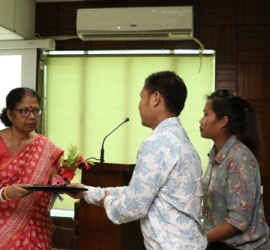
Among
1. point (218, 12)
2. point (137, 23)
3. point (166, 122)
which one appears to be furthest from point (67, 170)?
point (218, 12)

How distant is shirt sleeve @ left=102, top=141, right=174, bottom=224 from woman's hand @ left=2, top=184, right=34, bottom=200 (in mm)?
718

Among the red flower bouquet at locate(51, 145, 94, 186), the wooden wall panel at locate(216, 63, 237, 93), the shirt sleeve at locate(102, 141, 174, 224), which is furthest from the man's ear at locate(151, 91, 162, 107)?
the wooden wall panel at locate(216, 63, 237, 93)

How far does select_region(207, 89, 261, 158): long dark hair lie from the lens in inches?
86.5

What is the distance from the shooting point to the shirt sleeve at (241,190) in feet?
6.66

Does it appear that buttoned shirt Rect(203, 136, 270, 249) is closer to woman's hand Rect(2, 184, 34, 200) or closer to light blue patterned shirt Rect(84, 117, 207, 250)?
light blue patterned shirt Rect(84, 117, 207, 250)

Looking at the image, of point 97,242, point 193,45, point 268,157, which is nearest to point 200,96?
point 193,45

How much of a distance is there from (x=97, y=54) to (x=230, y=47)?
1.45 m

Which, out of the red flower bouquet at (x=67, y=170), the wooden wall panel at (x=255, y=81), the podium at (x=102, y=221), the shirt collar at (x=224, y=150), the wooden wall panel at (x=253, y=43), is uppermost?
the wooden wall panel at (x=253, y=43)

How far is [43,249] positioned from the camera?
8.00ft

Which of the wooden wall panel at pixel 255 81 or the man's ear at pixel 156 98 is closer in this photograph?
the man's ear at pixel 156 98

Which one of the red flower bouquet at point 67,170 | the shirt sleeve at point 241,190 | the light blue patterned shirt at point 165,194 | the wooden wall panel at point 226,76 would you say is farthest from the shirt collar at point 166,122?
the wooden wall panel at point 226,76

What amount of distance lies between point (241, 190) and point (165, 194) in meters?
0.55

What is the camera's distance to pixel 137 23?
4.55 metres

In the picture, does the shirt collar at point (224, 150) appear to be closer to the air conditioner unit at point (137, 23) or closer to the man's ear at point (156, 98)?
the man's ear at point (156, 98)
